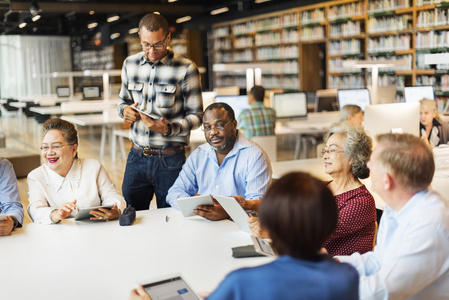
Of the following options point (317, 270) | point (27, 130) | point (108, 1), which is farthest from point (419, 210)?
point (108, 1)

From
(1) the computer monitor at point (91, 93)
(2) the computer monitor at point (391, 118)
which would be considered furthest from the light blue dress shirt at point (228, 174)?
(1) the computer monitor at point (91, 93)

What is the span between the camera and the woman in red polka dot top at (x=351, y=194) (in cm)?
232

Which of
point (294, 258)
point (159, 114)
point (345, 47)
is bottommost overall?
point (294, 258)

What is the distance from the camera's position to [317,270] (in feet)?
3.45

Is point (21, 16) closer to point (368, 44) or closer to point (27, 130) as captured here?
→ point (27, 130)

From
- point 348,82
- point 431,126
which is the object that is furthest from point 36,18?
point 431,126

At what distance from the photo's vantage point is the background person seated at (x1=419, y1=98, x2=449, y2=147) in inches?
208

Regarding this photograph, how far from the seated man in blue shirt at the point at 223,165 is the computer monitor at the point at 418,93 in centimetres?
481

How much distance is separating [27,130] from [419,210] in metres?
13.1

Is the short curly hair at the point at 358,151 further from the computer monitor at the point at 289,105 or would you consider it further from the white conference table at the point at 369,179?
the computer monitor at the point at 289,105

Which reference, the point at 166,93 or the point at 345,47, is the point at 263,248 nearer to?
the point at 166,93

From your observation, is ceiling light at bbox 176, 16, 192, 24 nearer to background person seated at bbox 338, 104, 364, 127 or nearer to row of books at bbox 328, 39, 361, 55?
row of books at bbox 328, 39, 361, 55

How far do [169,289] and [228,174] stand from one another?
4.06ft

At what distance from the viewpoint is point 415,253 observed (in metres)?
1.50
